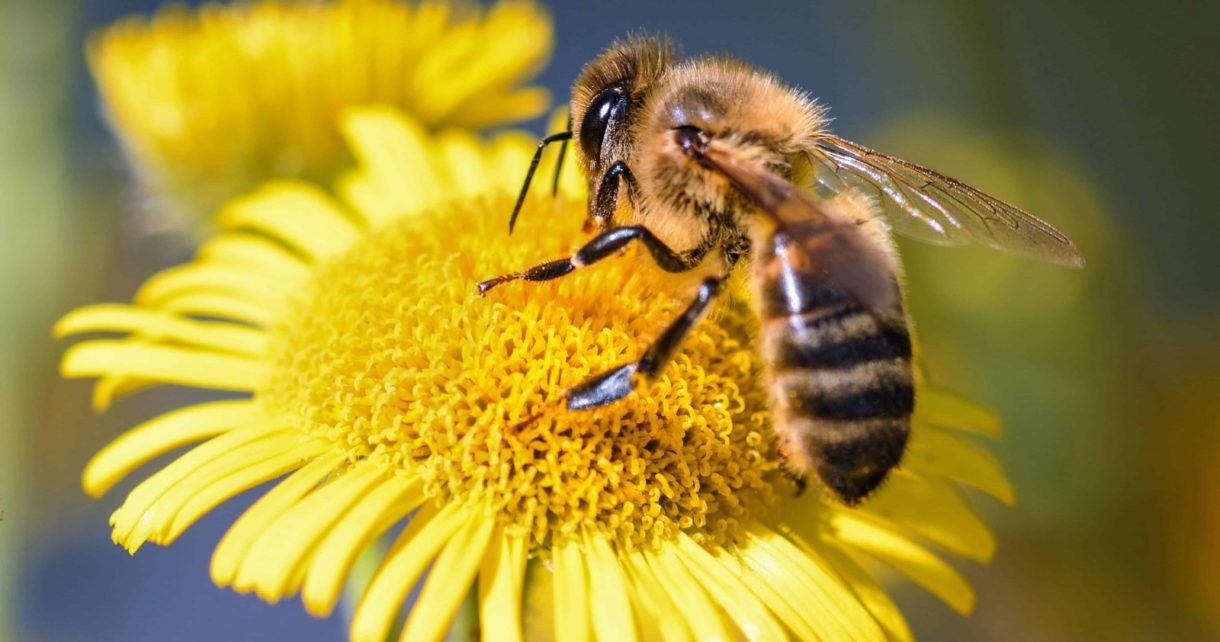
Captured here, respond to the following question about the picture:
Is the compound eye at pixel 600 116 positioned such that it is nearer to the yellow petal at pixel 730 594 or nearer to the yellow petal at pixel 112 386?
the yellow petal at pixel 730 594

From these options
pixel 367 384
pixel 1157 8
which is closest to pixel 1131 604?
pixel 367 384

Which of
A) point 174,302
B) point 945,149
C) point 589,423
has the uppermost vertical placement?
point 945,149

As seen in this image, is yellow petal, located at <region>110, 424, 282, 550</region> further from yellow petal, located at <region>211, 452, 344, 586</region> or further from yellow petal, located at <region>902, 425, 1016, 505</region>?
yellow petal, located at <region>902, 425, 1016, 505</region>

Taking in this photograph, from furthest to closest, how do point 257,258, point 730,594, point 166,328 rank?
point 257,258, point 166,328, point 730,594

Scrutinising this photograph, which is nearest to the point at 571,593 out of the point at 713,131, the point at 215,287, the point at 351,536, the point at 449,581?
the point at 449,581

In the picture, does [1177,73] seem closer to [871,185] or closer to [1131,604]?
[1131,604]

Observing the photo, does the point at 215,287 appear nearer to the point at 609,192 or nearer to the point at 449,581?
the point at 609,192
